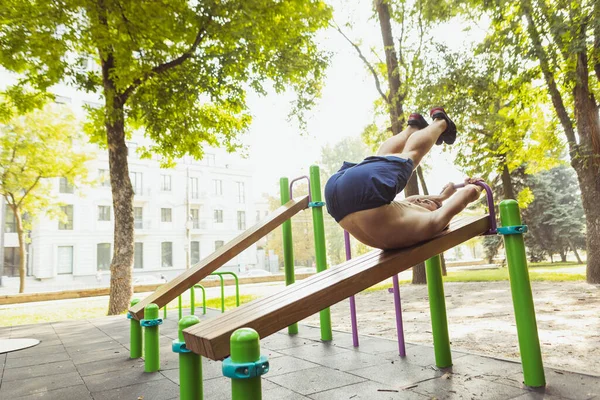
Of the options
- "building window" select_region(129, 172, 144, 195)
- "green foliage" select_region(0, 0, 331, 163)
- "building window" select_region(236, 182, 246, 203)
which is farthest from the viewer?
"building window" select_region(236, 182, 246, 203)

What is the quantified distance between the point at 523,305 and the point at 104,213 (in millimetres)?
31352

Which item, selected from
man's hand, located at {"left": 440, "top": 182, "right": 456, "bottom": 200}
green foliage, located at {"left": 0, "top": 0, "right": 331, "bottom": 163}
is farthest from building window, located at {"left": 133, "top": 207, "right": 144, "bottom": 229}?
man's hand, located at {"left": 440, "top": 182, "right": 456, "bottom": 200}

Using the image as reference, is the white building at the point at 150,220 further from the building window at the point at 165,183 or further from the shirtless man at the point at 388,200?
the shirtless man at the point at 388,200

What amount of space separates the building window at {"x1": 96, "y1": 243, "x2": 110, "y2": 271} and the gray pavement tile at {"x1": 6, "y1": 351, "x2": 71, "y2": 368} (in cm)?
2657

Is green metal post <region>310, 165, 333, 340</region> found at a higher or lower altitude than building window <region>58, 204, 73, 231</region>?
lower

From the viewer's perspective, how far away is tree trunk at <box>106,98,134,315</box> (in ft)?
29.6

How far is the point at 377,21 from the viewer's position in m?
12.7

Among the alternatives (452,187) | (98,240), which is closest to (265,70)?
(452,187)

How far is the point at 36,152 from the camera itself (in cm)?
1534

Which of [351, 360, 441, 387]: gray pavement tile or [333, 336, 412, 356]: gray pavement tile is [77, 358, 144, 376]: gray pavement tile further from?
[351, 360, 441, 387]: gray pavement tile

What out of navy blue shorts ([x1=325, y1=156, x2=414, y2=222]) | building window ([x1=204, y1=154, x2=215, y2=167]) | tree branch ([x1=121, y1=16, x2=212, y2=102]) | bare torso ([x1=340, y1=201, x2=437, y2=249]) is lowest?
bare torso ([x1=340, y1=201, x2=437, y2=249])

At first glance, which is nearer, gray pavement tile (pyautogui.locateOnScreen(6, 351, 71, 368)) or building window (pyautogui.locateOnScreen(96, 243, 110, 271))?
gray pavement tile (pyautogui.locateOnScreen(6, 351, 71, 368))

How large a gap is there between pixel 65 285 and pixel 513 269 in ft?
98.1

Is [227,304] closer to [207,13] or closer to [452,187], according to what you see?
[207,13]
